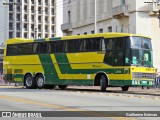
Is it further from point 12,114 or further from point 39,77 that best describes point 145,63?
point 12,114

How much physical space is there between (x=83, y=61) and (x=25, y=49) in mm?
6487

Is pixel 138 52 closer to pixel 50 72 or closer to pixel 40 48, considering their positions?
pixel 50 72

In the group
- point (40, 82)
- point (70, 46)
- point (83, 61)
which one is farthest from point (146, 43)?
point (40, 82)

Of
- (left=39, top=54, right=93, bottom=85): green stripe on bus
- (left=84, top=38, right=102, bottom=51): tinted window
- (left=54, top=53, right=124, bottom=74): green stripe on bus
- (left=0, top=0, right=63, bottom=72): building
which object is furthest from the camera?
(left=0, top=0, right=63, bottom=72): building

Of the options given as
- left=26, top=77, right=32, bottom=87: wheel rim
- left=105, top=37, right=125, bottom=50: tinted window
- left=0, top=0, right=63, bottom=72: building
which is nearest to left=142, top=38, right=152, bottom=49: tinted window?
left=105, top=37, right=125, bottom=50: tinted window

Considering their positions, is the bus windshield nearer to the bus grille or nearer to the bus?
the bus

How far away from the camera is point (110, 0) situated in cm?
5281

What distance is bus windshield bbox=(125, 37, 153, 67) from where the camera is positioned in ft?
90.7

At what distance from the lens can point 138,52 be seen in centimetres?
2809

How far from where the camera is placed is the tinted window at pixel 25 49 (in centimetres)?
3412

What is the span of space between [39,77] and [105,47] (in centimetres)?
740

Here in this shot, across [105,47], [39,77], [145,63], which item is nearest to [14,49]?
[39,77]

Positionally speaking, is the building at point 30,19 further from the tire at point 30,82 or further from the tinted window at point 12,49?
the tire at point 30,82

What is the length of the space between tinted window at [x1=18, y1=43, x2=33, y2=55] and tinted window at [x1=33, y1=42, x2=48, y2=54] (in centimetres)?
49
